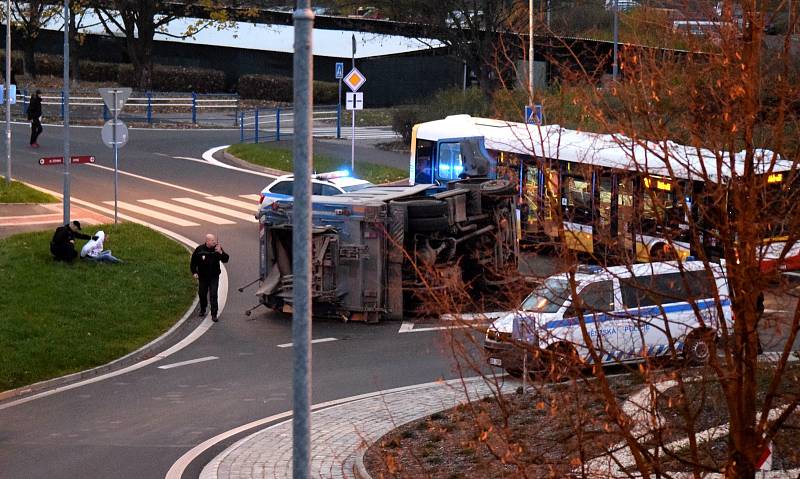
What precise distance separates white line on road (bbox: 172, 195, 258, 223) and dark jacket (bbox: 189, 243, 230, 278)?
8.83 meters

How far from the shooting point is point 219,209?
1233 inches

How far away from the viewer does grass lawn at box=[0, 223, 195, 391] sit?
1834cm

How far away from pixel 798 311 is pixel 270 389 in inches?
404

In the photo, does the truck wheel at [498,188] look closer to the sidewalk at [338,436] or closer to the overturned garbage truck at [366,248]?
the overturned garbage truck at [366,248]

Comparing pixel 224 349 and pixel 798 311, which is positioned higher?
pixel 798 311

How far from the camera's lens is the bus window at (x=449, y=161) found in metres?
29.9

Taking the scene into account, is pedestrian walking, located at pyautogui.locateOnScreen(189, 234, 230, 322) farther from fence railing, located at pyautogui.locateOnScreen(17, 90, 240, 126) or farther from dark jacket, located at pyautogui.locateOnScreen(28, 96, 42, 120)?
fence railing, located at pyautogui.locateOnScreen(17, 90, 240, 126)

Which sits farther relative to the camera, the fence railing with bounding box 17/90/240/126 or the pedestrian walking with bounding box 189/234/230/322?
the fence railing with bounding box 17/90/240/126

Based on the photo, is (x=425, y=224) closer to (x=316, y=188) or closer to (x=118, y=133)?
(x=316, y=188)

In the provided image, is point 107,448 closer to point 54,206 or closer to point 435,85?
point 54,206

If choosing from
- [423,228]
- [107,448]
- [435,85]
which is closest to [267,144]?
[435,85]

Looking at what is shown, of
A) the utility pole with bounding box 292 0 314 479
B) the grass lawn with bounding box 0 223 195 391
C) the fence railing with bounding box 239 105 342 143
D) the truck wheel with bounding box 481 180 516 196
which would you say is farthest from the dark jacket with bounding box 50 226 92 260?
the fence railing with bounding box 239 105 342 143

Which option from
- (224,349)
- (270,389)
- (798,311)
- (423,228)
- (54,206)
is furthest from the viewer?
(54,206)

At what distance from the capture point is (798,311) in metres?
7.57
